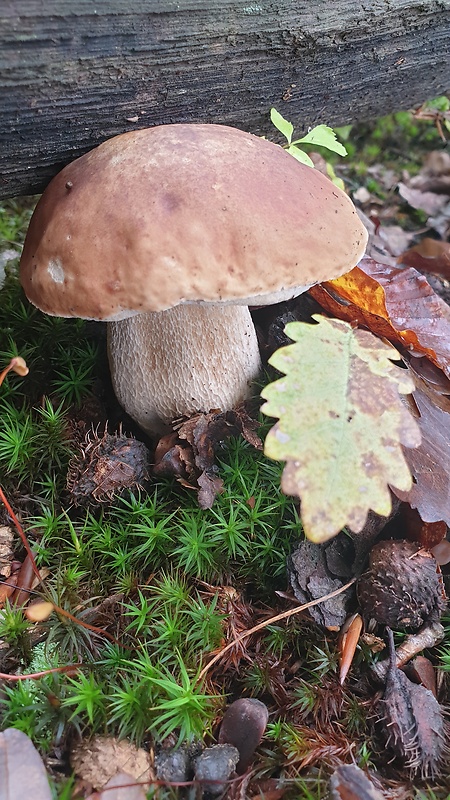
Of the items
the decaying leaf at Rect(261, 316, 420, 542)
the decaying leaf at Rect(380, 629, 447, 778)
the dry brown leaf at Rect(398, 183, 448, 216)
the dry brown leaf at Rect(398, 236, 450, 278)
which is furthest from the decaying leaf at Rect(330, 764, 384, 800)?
the dry brown leaf at Rect(398, 183, 448, 216)

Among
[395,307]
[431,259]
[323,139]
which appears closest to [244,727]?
[395,307]

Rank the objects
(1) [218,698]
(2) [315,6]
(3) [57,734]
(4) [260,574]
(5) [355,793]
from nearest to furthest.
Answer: (5) [355,793] < (3) [57,734] < (1) [218,698] < (4) [260,574] < (2) [315,6]

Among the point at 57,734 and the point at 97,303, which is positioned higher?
the point at 97,303

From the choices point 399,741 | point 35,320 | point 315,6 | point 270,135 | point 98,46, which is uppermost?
point 315,6

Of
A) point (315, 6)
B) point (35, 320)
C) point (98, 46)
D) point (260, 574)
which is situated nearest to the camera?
point (98, 46)

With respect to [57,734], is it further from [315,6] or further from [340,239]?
[315,6]

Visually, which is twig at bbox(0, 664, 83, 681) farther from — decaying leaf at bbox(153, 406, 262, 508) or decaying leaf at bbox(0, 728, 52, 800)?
decaying leaf at bbox(153, 406, 262, 508)

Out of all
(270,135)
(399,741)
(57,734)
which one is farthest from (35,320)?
(399,741)

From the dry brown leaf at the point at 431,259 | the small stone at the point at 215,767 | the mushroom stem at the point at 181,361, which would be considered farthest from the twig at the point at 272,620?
the dry brown leaf at the point at 431,259
